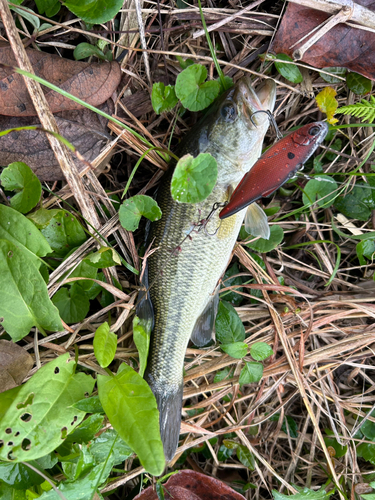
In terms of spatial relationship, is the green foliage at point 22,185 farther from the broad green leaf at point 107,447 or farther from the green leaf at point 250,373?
the green leaf at point 250,373

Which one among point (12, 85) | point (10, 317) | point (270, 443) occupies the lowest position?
point (270, 443)

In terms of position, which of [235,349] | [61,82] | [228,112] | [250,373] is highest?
[61,82]

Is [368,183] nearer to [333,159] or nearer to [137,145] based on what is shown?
[333,159]

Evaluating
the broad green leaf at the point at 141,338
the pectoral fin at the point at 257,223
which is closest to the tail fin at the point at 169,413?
the broad green leaf at the point at 141,338

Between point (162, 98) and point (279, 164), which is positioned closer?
point (279, 164)

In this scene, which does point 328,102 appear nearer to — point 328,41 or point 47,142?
point 328,41

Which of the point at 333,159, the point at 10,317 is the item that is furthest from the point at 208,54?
the point at 10,317

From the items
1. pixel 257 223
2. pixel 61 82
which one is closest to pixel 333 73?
pixel 257 223
